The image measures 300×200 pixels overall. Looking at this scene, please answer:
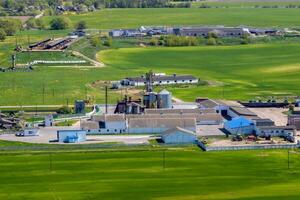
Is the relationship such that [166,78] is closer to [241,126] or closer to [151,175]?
[241,126]

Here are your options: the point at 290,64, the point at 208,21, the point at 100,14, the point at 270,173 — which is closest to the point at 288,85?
the point at 290,64

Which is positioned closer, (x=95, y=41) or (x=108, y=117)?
(x=108, y=117)

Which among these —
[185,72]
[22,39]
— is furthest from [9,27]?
[185,72]

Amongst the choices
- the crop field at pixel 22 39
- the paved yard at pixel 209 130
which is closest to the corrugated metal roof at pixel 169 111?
the paved yard at pixel 209 130

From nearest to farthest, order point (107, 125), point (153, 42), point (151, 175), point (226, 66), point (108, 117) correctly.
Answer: point (151, 175) → point (107, 125) → point (108, 117) → point (226, 66) → point (153, 42)

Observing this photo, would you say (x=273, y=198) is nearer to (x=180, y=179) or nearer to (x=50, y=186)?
(x=180, y=179)
